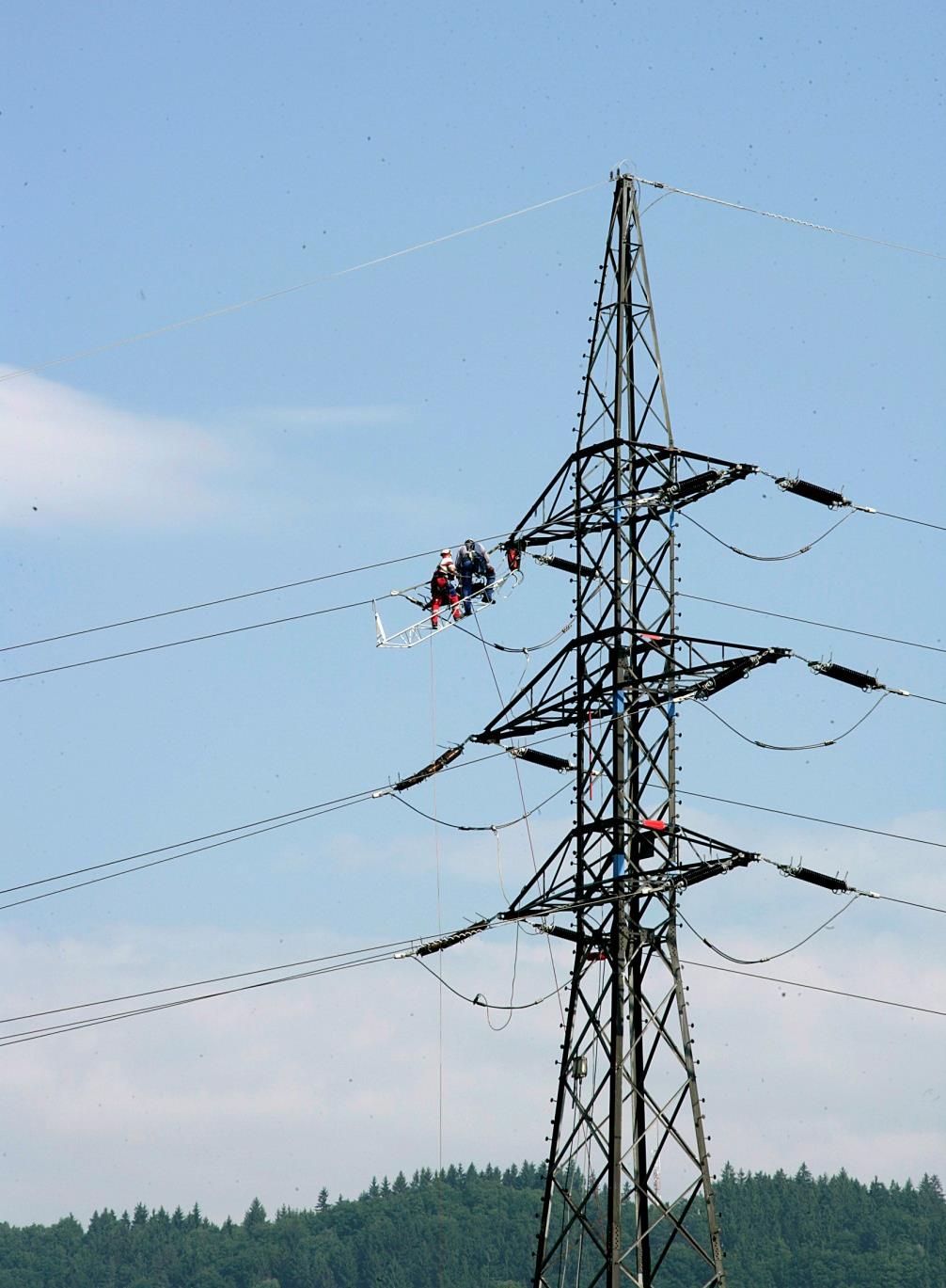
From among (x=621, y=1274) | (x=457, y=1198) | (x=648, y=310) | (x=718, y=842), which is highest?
(x=457, y=1198)

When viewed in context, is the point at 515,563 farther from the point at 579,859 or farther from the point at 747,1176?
the point at 747,1176

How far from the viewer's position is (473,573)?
3825 centimetres

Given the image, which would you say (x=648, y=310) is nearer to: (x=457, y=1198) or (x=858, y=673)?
(x=858, y=673)

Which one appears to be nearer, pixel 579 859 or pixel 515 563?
pixel 579 859

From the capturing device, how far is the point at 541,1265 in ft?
107

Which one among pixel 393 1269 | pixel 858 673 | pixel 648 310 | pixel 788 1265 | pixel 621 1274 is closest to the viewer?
pixel 621 1274

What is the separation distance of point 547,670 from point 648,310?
673 centimetres

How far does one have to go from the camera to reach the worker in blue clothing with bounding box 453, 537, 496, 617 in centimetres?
3806

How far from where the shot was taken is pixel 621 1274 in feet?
103

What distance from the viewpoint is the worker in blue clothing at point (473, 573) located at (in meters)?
38.1

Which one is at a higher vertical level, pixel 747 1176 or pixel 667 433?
pixel 747 1176

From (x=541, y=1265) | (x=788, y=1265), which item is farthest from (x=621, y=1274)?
(x=788, y=1265)

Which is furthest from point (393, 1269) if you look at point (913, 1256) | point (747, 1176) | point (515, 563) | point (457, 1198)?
point (515, 563)

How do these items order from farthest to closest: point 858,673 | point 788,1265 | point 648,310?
point 788,1265, point 648,310, point 858,673
